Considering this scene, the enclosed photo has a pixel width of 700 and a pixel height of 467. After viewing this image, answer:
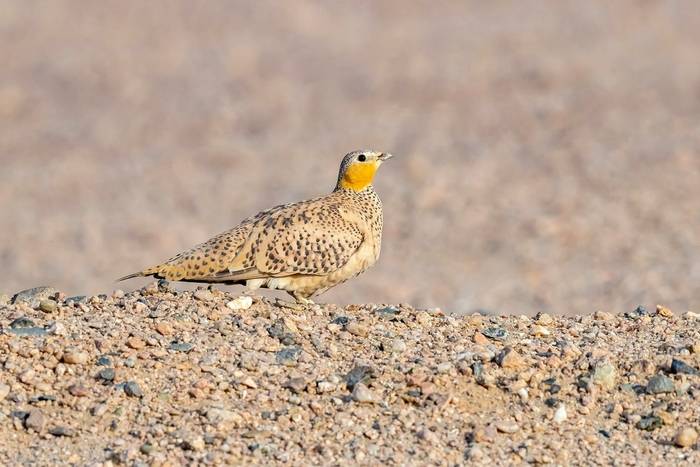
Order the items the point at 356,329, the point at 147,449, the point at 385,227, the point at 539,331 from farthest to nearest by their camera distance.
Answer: the point at 385,227, the point at 539,331, the point at 356,329, the point at 147,449

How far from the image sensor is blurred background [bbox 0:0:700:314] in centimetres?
2256

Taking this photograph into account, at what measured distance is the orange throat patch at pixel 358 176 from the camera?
1119cm

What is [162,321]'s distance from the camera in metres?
9.11

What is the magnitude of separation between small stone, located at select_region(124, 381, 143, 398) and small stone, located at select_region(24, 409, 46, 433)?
0.54m

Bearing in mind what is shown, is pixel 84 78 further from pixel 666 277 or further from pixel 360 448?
pixel 360 448

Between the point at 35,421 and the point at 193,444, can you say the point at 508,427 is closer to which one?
the point at 193,444

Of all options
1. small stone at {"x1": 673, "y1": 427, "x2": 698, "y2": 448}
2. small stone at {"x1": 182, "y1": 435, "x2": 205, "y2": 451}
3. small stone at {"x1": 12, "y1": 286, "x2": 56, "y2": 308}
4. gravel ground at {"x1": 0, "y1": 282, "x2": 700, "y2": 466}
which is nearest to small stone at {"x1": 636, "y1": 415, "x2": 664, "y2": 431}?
gravel ground at {"x1": 0, "y1": 282, "x2": 700, "y2": 466}

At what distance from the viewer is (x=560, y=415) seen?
26.2 ft

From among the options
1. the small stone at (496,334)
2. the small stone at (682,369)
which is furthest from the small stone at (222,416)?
the small stone at (682,369)

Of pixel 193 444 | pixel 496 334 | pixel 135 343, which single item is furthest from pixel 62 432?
pixel 496 334

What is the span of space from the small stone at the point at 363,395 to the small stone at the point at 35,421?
1879mm

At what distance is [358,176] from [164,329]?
114 inches

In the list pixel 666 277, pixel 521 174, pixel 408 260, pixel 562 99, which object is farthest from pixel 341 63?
pixel 666 277

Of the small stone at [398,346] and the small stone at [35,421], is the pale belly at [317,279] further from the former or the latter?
the small stone at [35,421]
